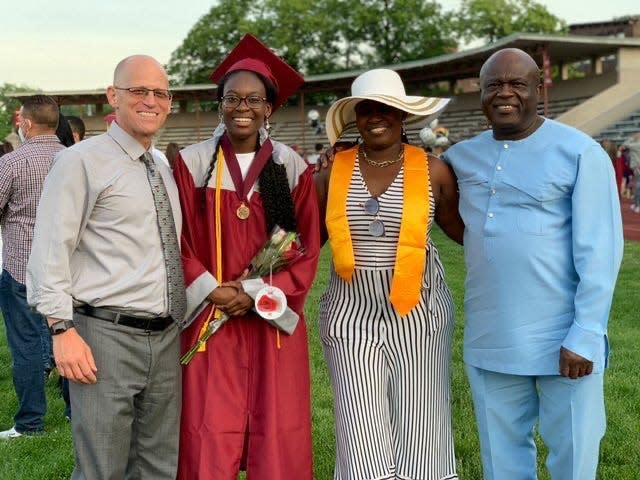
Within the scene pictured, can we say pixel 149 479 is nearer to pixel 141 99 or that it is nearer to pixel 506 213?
pixel 141 99

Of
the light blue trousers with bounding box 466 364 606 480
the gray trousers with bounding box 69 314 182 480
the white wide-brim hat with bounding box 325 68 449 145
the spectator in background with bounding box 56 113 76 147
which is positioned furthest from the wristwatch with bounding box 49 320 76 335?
the spectator in background with bounding box 56 113 76 147

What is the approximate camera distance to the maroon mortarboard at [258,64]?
3707 millimetres

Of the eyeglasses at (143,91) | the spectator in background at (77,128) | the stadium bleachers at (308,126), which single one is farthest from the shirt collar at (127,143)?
the stadium bleachers at (308,126)

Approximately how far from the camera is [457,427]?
212 inches

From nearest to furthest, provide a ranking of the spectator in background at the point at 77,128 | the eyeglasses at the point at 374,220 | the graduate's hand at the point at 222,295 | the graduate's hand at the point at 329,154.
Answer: the graduate's hand at the point at 222,295, the eyeglasses at the point at 374,220, the graduate's hand at the point at 329,154, the spectator in background at the point at 77,128

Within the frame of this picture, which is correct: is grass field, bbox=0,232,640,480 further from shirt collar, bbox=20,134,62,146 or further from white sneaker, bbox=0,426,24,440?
shirt collar, bbox=20,134,62,146

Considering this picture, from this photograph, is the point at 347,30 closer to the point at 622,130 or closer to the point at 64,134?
the point at 622,130

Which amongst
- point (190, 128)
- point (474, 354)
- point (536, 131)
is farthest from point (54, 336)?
point (190, 128)

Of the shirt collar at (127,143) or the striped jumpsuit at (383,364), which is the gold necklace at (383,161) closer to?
the striped jumpsuit at (383,364)

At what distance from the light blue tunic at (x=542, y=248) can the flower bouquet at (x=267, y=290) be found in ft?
2.74

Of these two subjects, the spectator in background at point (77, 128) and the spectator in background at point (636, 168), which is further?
the spectator in background at point (636, 168)

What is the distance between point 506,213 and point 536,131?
0.38 meters

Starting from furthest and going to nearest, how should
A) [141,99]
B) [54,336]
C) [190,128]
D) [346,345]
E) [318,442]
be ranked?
[190,128] < [318,442] < [346,345] < [141,99] < [54,336]

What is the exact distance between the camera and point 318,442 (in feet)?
17.0
